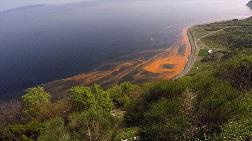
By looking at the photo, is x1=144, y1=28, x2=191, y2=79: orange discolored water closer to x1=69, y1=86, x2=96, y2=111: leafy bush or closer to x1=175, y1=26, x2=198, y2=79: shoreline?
x1=175, y1=26, x2=198, y2=79: shoreline

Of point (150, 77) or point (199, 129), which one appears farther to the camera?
point (150, 77)

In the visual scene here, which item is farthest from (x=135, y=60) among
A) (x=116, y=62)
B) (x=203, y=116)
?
(x=203, y=116)

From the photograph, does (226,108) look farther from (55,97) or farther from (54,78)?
(54,78)

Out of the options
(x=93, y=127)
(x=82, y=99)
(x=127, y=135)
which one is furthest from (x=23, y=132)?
(x=82, y=99)

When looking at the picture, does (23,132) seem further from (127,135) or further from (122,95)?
Result: (122,95)

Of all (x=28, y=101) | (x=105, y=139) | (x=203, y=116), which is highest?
(x=203, y=116)

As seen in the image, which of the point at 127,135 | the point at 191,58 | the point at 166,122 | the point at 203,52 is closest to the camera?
the point at 166,122

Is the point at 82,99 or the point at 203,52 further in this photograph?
the point at 203,52

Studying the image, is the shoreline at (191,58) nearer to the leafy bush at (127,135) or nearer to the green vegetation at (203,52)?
the green vegetation at (203,52)

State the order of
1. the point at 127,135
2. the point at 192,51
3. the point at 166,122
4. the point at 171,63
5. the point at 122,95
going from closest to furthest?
the point at 166,122 < the point at 127,135 < the point at 122,95 < the point at 171,63 < the point at 192,51

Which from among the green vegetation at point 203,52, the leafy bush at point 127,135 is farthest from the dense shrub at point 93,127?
the green vegetation at point 203,52

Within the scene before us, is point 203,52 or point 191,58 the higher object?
point 203,52
